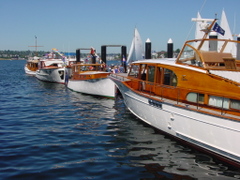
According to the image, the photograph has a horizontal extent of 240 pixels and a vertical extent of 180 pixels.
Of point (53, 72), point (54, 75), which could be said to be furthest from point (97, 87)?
point (53, 72)

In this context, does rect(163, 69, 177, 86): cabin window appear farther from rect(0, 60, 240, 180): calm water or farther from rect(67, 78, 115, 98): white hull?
rect(67, 78, 115, 98): white hull

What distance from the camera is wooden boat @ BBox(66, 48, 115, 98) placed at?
75.1ft

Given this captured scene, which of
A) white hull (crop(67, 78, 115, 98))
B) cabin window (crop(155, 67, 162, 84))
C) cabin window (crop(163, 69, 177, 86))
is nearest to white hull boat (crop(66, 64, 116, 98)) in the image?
white hull (crop(67, 78, 115, 98))

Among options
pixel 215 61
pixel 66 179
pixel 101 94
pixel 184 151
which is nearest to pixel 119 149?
pixel 184 151

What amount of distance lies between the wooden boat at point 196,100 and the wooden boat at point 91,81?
8.93 metres

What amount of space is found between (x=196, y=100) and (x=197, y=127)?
4.11ft

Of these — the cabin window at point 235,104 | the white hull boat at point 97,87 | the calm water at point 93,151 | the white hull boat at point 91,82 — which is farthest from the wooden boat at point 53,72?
the cabin window at point 235,104

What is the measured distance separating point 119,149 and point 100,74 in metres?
12.8

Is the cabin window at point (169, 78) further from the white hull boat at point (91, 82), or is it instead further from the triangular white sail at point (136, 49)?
the triangular white sail at point (136, 49)

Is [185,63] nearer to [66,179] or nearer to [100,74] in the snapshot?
[66,179]

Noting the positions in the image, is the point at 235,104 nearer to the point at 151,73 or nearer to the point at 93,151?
the point at 151,73

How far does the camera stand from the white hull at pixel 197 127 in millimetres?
8906

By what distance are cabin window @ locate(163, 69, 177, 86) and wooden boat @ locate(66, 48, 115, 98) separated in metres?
10.0

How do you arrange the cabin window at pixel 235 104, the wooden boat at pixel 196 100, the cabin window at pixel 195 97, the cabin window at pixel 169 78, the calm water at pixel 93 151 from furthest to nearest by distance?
the cabin window at pixel 169 78
the cabin window at pixel 195 97
the cabin window at pixel 235 104
the wooden boat at pixel 196 100
the calm water at pixel 93 151
